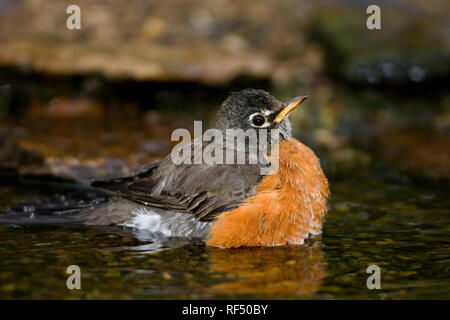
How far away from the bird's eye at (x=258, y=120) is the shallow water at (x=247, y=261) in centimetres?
124

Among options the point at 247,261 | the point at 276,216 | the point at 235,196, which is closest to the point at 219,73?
the point at 235,196

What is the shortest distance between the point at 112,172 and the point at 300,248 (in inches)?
114

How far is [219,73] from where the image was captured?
10852 millimetres

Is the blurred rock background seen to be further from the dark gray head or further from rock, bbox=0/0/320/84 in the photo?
the dark gray head

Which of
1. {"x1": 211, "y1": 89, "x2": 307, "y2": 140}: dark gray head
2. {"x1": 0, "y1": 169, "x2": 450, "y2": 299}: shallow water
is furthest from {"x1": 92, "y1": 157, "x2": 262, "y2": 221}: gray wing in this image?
{"x1": 211, "y1": 89, "x2": 307, "y2": 140}: dark gray head

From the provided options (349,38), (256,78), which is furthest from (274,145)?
(349,38)

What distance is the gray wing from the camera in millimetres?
6629

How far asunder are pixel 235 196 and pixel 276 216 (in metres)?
0.44

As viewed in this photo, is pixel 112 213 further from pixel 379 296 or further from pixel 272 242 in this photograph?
pixel 379 296

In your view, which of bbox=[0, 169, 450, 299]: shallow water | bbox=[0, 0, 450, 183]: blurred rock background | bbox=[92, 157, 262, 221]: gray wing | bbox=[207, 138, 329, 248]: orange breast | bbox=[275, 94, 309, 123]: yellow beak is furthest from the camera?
bbox=[0, 0, 450, 183]: blurred rock background

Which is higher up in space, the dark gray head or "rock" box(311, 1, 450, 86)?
"rock" box(311, 1, 450, 86)

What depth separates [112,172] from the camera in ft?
27.6

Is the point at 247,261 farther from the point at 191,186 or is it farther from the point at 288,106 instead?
the point at 288,106

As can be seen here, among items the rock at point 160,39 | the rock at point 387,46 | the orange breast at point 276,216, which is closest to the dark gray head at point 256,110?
the orange breast at point 276,216
